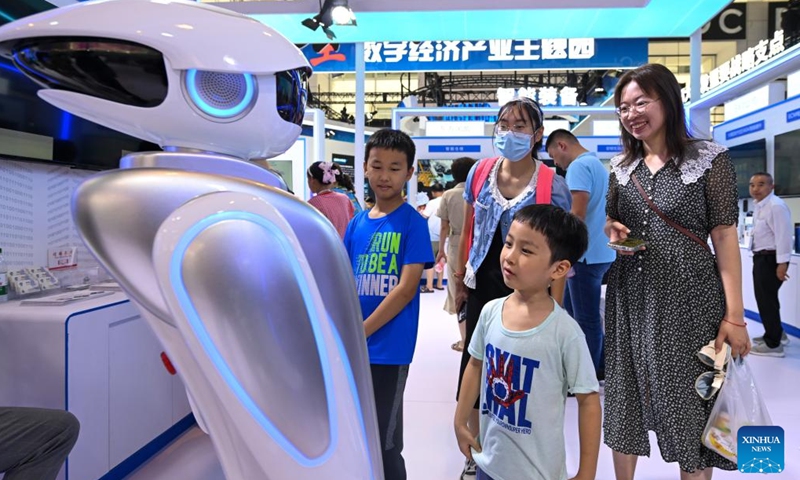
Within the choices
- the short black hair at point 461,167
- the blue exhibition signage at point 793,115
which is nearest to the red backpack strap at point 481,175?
the short black hair at point 461,167

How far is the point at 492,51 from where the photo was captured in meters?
7.36

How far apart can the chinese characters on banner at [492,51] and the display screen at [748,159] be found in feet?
7.33

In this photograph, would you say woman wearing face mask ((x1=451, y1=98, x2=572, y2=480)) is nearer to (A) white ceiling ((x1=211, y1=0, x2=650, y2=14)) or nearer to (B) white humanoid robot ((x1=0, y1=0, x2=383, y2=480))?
(B) white humanoid robot ((x1=0, y1=0, x2=383, y2=480))

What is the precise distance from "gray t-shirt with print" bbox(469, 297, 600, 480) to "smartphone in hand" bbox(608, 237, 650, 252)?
406 millimetres

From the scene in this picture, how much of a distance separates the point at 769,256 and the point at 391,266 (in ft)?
13.9

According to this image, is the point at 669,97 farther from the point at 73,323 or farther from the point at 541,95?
the point at 541,95

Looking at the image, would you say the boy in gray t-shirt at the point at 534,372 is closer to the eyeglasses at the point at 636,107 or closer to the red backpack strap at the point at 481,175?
the eyeglasses at the point at 636,107

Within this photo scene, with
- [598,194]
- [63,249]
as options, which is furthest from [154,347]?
[598,194]

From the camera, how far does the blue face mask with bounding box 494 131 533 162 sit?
74.6 inches

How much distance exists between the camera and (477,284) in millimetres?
1905

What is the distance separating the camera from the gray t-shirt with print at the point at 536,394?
115cm

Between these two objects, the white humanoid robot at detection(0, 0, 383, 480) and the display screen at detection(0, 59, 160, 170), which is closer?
the white humanoid robot at detection(0, 0, 383, 480)

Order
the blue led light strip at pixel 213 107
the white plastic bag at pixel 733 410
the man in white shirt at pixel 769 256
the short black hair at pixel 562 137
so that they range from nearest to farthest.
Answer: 1. the blue led light strip at pixel 213 107
2. the white plastic bag at pixel 733 410
3. the short black hair at pixel 562 137
4. the man in white shirt at pixel 769 256

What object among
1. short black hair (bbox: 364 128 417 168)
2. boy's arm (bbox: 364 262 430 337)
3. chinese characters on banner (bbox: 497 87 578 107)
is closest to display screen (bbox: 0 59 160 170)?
short black hair (bbox: 364 128 417 168)
